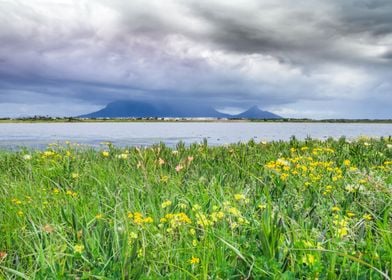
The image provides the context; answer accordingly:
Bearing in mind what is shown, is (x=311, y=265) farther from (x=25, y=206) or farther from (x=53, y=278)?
(x=25, y=206)

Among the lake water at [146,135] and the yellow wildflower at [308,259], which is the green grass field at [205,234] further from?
the lake water at [146,135]

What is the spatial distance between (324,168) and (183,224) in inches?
186

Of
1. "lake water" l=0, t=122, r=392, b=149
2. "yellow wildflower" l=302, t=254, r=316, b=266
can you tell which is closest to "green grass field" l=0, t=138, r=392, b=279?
"yellow wildflower" l=302, t=254, r=316, b=266

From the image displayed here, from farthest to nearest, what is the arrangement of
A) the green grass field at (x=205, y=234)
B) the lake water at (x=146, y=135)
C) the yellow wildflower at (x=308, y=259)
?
the lake water at (x=146, y=135), the green grass field at (x=205, y=234), the yellow wildflower at (x=308, y=259)

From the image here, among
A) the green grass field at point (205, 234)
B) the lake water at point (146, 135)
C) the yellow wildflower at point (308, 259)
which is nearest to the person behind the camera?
the yellow wildflower at point (308, 259)

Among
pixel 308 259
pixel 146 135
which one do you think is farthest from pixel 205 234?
pixel 146 135

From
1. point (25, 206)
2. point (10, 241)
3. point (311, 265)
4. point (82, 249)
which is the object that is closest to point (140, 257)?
point (82, 249)

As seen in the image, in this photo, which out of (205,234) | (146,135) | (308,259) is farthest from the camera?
(146,135)

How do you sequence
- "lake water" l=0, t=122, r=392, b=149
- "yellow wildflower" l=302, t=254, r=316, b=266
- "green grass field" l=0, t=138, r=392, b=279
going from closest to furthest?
"yellow wildflower" l=302, t=254, r=316, b=266 → "green grass field" l=0, t=138, r=392, b=279 → "lake water" l=0, t=122, r=392, b=149

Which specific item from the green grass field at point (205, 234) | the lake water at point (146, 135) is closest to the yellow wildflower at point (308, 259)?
the green grass field at point (205, 234)

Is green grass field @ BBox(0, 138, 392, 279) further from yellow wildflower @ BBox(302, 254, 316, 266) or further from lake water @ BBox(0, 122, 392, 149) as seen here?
lake water @ BBox(0, 122, 392, 149)

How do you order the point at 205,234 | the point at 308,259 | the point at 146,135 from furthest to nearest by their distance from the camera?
the point at 146,135, the point at 205,234, the point at 308,259

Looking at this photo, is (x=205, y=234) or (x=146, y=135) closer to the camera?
(x=205, y=234)

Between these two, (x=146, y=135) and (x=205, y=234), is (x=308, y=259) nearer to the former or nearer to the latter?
(x=205, y=234)
